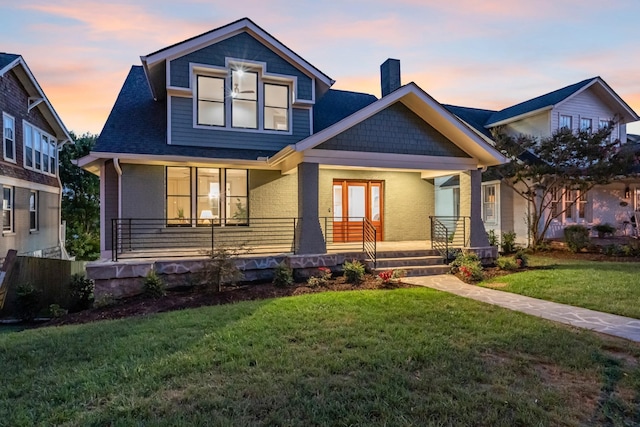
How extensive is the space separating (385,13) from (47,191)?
52.4 ft

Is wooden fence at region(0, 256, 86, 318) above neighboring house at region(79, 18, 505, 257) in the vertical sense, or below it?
below

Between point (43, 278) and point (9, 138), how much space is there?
790 centimetres

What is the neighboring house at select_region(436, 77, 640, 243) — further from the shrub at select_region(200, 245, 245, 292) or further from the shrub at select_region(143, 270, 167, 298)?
the shrub at select_region(143, 270, 167, 298)

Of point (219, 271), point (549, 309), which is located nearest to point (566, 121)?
point (549, 309)

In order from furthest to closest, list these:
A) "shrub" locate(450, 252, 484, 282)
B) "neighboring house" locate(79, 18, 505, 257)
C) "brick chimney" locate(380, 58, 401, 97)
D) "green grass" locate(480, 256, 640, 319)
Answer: "brick chimney" locate(380, 58, 401, 97), "neighboring house" locate(79, 18, 505, 257), "shrub" locate(450, 252, 484, 282), "green grass" locate(480, 256, 640, 319)

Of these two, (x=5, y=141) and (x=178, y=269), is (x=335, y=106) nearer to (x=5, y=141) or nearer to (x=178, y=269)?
(x=178, y=269)

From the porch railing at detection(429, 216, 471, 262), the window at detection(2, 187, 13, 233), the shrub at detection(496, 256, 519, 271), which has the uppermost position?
the window at detection(2, 187, 13, 233)

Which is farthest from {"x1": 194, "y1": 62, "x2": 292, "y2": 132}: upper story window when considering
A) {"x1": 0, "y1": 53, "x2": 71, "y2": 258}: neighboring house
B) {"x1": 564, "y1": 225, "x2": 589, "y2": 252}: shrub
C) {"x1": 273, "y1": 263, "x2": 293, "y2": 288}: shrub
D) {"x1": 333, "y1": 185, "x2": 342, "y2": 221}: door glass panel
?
{"x1": 564, "y1": 225, "x2": 589, "y2": 252}: shrub

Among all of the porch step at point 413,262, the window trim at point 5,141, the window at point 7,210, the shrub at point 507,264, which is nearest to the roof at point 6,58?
the window trim at point 5,141

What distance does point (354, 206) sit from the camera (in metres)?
12.7

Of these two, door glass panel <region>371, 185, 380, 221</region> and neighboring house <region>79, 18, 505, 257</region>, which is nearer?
neighboring house <region>79, 18, 505, 257</region>

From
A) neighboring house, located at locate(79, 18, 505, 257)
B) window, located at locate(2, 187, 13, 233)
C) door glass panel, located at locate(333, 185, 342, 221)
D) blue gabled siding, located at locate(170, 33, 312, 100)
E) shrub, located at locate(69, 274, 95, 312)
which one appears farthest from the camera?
window, located at locate(2, 187, 13, 233)

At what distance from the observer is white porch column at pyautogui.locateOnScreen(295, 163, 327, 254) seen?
9.38 meters

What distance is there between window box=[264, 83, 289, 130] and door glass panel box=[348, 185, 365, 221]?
9.91 ft
